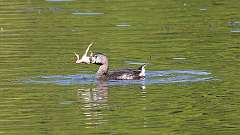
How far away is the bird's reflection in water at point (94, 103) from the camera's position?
13.8 metres

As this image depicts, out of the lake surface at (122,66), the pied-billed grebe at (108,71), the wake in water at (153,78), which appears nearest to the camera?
the lake surface at (122,66)

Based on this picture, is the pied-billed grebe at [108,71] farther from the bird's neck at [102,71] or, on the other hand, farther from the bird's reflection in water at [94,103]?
the bird's reflection in water at [94,103]

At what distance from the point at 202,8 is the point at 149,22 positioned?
2.91 meters

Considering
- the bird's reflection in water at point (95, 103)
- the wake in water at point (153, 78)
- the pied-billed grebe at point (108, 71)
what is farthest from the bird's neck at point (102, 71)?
the bird's reflection in water at point (95, 103)

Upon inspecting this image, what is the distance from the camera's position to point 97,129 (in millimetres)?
13227

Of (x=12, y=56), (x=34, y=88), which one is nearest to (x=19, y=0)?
(x=12, y=56)

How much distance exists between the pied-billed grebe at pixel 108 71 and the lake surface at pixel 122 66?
124mm

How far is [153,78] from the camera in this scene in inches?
681

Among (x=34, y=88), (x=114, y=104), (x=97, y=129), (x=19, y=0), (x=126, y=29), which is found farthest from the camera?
(x=19, y=0)

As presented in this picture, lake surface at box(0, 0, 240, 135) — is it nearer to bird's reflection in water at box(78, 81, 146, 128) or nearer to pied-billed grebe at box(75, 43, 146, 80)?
bird's reflection in water at box(78, 81, 146, 128)

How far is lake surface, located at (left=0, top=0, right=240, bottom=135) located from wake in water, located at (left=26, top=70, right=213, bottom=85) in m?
0.02

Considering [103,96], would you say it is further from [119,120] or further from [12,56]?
[12,56]

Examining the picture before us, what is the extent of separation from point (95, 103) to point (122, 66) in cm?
370

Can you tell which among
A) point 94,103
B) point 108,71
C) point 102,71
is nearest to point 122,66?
point 108,71
